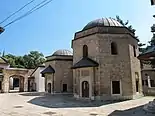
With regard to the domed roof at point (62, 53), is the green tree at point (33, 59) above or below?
above

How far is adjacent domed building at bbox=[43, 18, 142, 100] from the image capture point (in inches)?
728

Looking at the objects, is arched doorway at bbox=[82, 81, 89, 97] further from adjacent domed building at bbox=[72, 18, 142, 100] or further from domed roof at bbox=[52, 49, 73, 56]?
domed roof at bbox=[52, 49, 73, 56]

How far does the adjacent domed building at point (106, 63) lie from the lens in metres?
18.5

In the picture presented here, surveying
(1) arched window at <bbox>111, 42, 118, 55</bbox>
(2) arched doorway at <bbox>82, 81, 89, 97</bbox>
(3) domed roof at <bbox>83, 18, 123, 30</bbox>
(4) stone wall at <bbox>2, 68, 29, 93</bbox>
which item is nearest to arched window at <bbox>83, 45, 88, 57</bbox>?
(3) domed roof at <bbox>83, 18, 123, 30</bbox>

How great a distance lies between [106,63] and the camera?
1875 centimetres

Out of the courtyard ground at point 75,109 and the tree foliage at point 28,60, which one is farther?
the tree foliage at point 28,60

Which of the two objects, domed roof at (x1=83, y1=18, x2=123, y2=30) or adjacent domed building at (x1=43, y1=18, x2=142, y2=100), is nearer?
adjacent domed building at (x1=43, y1=18, x2=142, y2=100)

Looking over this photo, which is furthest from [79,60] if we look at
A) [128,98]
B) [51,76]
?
[51,76]

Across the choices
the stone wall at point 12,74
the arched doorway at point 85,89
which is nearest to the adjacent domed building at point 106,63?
the arched doorway at point 85,89

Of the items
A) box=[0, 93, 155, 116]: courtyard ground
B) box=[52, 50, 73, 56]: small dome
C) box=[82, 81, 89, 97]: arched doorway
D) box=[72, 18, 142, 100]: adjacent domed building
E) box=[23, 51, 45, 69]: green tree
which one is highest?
box=[23, 51, 45, 69]: green tree

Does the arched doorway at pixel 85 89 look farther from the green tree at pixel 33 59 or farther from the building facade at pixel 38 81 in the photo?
the green tree at pixel 33 59

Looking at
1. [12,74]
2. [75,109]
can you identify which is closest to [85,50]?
[75,109]

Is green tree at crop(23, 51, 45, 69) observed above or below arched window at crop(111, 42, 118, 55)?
above

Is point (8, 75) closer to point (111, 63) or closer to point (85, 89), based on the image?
point (85, 89)
